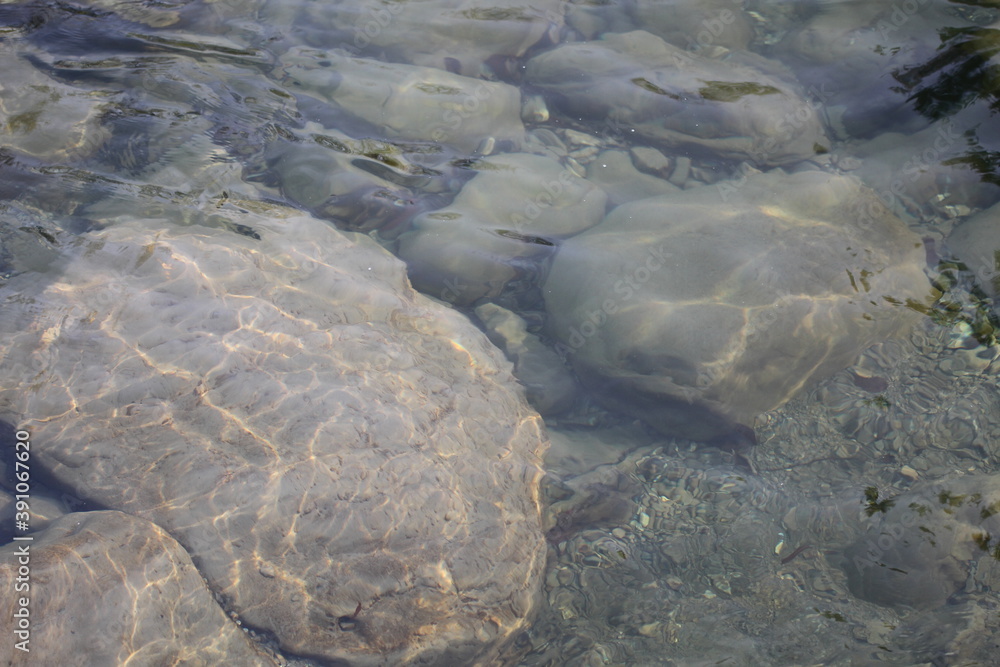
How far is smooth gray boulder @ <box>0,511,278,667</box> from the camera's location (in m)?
2.97

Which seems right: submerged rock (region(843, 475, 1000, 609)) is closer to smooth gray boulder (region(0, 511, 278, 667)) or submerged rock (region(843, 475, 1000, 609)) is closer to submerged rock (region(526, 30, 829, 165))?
submerged rock (region(526, 30, 829, 165))

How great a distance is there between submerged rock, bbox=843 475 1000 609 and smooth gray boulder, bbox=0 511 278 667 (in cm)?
357

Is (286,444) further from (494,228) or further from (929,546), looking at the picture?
(929,546)

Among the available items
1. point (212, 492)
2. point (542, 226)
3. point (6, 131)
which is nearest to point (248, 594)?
point (212, 492)

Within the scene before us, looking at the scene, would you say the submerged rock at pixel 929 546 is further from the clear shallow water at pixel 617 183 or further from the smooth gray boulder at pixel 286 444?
the smooth gray boulder at pixel 286 444

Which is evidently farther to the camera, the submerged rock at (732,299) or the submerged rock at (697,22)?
the submerged rock at (697,22)

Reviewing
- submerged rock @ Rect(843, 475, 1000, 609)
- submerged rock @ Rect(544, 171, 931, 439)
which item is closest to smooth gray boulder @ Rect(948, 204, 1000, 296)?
submerged rock @ Rect(544, 171, 931, 439)

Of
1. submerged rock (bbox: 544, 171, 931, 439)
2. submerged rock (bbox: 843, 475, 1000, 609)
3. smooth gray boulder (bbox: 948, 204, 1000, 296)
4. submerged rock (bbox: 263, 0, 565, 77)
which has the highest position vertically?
submerged rock (bbox: 263, 0, 565, 77)

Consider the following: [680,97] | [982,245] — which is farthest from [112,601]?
[982,245]

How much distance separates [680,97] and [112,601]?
19.1 ft

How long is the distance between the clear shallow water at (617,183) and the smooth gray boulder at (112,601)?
0.44m

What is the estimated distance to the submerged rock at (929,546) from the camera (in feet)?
11.9

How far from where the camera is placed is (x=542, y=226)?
17.3 feet

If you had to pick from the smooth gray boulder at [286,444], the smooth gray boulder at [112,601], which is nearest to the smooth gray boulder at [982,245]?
the smooth gray boulder at [286,444]
